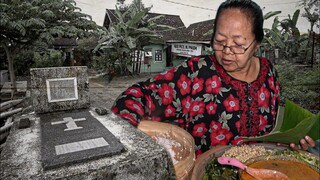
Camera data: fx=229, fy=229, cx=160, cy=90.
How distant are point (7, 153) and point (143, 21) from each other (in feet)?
7.56

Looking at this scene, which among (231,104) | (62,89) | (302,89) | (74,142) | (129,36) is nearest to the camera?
(74,142)

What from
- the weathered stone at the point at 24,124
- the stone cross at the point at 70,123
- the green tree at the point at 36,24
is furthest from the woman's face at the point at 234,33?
the green tree at the point at 36,24

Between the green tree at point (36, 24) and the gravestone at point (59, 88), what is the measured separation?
411 cm

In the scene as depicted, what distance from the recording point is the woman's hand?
70 centimetres

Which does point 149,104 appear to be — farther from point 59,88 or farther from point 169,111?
point 59,88

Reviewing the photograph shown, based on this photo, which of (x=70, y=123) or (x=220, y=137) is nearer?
(x=220, y=137)

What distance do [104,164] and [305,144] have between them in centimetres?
66

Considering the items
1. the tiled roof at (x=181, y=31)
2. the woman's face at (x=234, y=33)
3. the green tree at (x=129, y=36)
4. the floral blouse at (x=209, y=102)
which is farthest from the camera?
the tiled roof at (x=181, y=31)

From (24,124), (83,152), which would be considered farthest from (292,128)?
(24,124)

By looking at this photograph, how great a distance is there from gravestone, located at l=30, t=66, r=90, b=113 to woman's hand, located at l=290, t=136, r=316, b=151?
1.41m

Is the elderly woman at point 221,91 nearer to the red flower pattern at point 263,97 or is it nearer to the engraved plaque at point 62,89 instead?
the red flower pattern at point 263,97

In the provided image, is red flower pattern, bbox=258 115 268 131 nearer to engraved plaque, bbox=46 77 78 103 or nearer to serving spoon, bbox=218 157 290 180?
serving spoon, bbox=218 157 290 180

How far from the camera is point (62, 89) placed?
1.67m

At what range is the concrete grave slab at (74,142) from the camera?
804 mm
